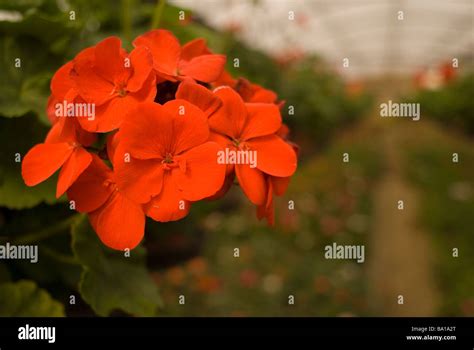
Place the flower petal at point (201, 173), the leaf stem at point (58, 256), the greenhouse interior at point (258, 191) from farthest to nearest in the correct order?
the leaf stem at point (58, 256) < the greenhouse interior at point (258, 191) < the flower petal at point (201, 173)

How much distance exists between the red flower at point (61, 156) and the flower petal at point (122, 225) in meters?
0.04

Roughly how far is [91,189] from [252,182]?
13 centimetres

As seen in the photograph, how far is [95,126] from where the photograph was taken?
0.40 m

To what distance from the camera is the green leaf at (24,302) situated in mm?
525

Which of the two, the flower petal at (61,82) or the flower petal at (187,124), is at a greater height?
the flower petal at (61,82)

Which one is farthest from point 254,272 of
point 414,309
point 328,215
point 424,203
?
point 424,203

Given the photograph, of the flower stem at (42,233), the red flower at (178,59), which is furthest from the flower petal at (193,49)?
the flower stem at (42,233)

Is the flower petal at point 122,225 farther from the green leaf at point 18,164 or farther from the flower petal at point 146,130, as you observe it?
the green leaf at point 18,164

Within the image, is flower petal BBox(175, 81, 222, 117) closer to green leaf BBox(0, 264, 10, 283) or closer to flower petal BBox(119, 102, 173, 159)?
flower petal BBox(119, 102, 173, 159)

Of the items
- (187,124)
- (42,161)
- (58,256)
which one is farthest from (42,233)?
(187,124)

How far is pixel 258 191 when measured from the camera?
0.41 meters

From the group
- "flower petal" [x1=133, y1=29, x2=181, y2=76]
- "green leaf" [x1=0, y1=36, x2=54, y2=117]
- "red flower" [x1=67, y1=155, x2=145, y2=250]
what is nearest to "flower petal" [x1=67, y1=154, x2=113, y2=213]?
"red flower" [x1=67, y1=155, x2=145, y2=250]

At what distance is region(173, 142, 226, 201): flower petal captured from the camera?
38 cm
